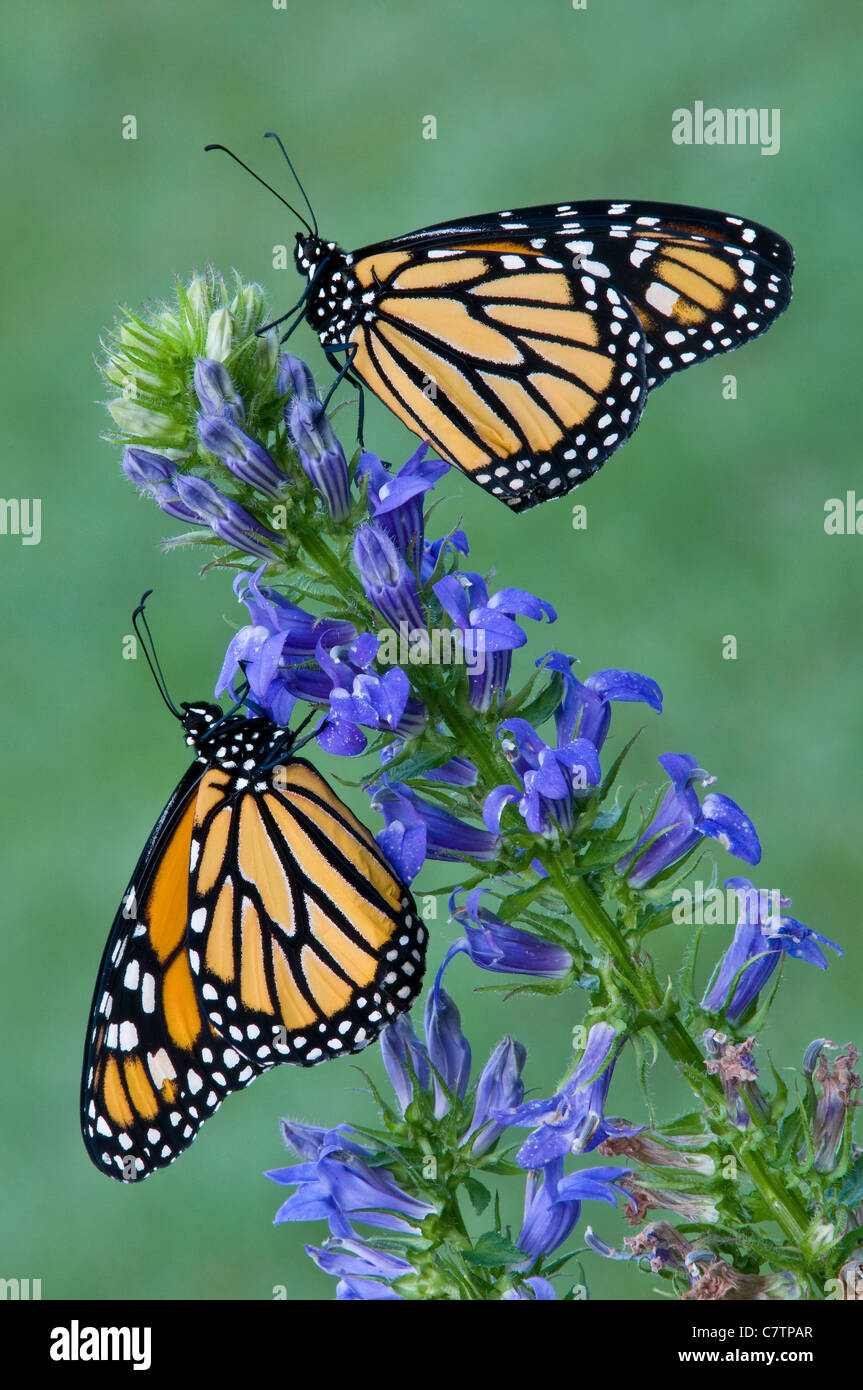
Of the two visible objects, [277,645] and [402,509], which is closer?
[277,645]

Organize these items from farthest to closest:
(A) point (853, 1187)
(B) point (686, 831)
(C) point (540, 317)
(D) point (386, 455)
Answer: (D) point (386, 455) → (C) point (540, 317) → (B) point (686, 831) → (A) point (853, 1187)

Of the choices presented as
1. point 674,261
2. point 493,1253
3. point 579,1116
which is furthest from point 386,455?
point 493,1253

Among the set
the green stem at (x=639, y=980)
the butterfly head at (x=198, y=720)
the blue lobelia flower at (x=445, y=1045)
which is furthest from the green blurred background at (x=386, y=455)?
the green stem at (x=639, y=980)

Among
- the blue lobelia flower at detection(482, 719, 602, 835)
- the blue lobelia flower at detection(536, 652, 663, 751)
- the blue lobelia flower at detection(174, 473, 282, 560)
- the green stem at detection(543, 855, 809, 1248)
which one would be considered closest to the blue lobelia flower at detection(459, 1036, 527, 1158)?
the green stem at detection(543, 855, 809, 1248)

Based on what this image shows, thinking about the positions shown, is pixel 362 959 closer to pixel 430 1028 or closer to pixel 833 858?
pixel 430 1028

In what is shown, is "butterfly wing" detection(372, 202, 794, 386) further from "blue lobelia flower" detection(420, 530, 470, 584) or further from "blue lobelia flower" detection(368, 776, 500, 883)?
"blue lobelia flower" detection(368, 776, 500, 883)

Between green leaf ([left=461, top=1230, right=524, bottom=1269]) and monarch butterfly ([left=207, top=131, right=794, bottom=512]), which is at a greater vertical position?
monarch butterfly ([left=207, top=131, right=794, bottom=512])

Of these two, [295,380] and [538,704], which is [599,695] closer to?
→ [538,704]
